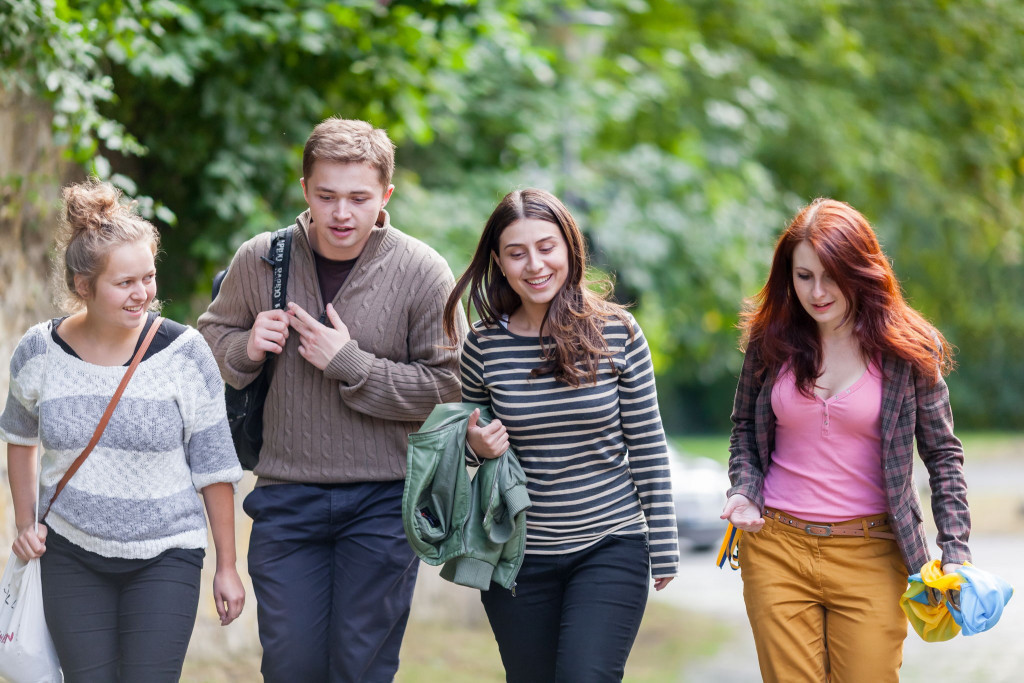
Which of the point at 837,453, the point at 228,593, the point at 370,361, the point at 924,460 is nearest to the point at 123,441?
the point at 228,593

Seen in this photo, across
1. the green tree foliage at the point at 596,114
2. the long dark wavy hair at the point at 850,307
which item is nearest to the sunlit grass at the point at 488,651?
the green tree foliage at the point at 596,114

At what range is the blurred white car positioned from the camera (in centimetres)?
1412

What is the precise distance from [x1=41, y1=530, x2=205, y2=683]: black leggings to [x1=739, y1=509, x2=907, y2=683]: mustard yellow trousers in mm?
1688

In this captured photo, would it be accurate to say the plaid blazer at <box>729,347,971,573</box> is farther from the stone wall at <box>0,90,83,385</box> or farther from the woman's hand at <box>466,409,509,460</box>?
the stone wall at <box>0,90,83,385</box>

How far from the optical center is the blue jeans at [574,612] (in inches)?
128

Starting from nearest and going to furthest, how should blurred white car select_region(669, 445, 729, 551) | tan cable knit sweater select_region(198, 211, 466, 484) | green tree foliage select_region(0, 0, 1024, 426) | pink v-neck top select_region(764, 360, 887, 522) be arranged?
pink v-neck top select_region(764, 360, 887, 522)
tan cable knit sweater select_region(198, 211, 466, 484)
green tree foliage select_region(0, 0, 1024, 426)
blurred white car select_region(669, 445, 729, 551)

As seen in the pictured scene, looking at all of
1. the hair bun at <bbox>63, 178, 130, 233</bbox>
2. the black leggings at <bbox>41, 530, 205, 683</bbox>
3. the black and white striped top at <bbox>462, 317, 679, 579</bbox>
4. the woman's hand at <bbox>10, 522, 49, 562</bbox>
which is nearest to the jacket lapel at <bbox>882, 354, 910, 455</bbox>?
the black and white striped top at <bbox>462, 317, 679, 579</bbox>

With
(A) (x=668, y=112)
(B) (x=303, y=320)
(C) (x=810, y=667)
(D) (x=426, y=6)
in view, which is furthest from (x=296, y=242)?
(A) (x=668, y=112)

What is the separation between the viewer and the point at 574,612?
3285mm

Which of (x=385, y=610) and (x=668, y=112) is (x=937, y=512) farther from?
(x=668, y=112)

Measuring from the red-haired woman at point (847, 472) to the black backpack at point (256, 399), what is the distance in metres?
1.51

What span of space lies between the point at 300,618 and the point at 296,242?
1194 millimetres

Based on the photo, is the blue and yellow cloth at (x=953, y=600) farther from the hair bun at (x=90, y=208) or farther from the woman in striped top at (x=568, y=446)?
the hair bun at (x=90, y=208)

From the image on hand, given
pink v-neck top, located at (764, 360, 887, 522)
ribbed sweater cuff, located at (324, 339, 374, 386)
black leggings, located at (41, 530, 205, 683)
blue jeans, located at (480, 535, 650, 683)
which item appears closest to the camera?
black leggings, located at (41, 530, 205, 683)
